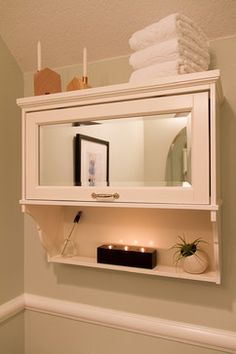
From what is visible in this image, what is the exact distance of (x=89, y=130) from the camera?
3.67 ft

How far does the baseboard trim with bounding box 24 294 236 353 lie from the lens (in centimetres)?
112

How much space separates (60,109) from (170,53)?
43 centimetres

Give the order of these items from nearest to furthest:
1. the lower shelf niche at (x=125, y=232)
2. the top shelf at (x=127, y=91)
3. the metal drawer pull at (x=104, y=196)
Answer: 1. the top shelf at (x=127, y=91)
2. the metal drawer pull at (x=104, y=196)
3. the lower shelf niche at (x=125, y=232)

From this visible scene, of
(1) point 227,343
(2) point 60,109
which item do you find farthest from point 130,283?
(2) point 60,109

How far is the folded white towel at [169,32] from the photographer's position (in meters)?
0.92

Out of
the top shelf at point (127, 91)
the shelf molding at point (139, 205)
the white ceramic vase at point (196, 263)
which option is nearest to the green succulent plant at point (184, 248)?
the white ceramic vase at point (196, 263)

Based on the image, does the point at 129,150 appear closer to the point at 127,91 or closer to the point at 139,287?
→ the point at 127,91

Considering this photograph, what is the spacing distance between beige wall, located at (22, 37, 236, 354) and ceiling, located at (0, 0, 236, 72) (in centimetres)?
6

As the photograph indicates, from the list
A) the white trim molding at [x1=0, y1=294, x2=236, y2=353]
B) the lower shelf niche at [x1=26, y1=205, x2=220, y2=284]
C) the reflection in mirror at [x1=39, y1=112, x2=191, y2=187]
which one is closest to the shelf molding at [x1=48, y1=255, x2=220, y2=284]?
the lower shelf niche at [x1=26, y1=205, x2=220, y2=284]

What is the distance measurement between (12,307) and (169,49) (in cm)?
125

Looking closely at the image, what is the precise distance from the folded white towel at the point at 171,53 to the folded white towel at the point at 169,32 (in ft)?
0.06

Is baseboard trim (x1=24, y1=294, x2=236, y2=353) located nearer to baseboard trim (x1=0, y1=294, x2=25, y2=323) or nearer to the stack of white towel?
baseboard trim (x1=0, y1=294, x2=25, y2=323)

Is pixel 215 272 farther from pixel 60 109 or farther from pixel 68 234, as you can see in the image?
pixel 60 109

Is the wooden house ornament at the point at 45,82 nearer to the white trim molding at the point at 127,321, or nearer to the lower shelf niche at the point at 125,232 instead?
the lower shelf niche at the point at 125,232
